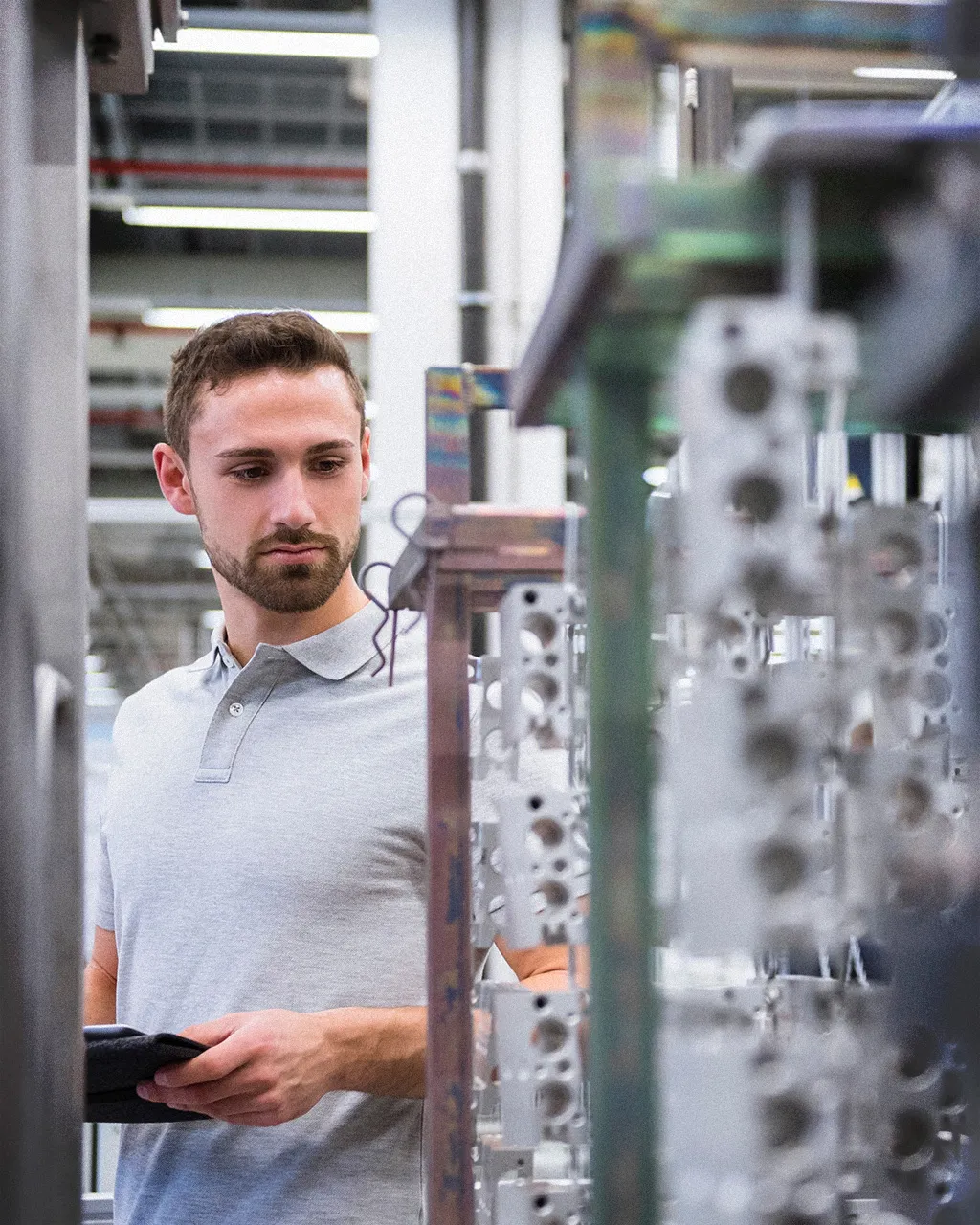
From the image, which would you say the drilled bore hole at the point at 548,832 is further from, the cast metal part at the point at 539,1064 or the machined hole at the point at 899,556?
the machined hole at the point at 899,556

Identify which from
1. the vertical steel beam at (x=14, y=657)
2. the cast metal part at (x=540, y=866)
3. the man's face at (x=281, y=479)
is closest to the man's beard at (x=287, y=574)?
the man's face at (x=281, y=479)

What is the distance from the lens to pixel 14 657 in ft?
3.66

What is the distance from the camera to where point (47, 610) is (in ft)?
3.77

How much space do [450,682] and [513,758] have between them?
0.11 metres

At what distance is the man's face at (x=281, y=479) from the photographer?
193 cm

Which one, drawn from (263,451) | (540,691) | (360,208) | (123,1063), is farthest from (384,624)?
(360,208)

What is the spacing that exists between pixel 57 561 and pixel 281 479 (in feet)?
2.55

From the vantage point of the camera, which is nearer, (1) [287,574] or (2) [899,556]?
(2) [899,556]

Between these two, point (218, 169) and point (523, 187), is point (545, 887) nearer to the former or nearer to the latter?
point (523, 187)

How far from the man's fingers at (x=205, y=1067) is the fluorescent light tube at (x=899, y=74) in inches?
45.3

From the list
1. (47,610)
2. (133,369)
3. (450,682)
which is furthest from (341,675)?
(133,369)

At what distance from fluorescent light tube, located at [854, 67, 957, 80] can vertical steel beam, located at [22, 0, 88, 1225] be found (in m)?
0.64

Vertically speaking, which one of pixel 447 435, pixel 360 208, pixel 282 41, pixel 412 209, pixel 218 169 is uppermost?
pixel 218 169

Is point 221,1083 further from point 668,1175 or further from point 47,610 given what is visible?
point 668,1175
